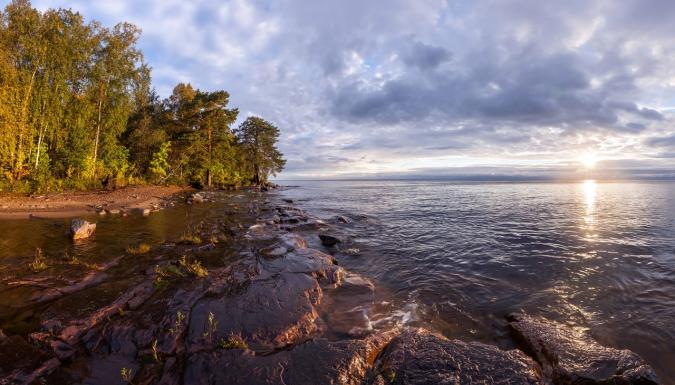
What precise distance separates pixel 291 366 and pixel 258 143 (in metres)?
61.1

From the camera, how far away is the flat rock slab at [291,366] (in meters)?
4.49

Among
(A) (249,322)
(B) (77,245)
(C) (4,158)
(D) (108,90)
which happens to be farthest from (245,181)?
(A) (249,322)

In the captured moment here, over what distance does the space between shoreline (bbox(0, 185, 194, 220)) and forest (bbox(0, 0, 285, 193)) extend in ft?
11.3

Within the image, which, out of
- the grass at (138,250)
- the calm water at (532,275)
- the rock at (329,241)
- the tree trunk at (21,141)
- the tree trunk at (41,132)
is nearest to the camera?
the calm water at (532,275)

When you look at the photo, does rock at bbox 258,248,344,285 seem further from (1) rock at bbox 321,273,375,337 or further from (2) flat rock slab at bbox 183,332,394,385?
(2) flat rock slab at bbox 183,332,394,385

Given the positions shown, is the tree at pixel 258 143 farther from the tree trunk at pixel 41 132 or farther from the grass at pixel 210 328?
the grass at pixel 210 328

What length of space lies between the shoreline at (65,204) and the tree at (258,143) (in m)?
35.2

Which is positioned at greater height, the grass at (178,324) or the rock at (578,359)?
the grass at (178,324)

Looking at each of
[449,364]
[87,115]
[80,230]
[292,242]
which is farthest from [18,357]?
[87,115]

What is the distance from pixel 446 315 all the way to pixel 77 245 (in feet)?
52.0

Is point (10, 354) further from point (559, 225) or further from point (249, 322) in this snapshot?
point (559, 225)

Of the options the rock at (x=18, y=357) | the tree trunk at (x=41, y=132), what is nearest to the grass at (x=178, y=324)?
the rock at (x=18, y=357)

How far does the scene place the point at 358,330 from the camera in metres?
6.66

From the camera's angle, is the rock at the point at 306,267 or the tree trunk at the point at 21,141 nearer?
the rock at the point at 306,267
